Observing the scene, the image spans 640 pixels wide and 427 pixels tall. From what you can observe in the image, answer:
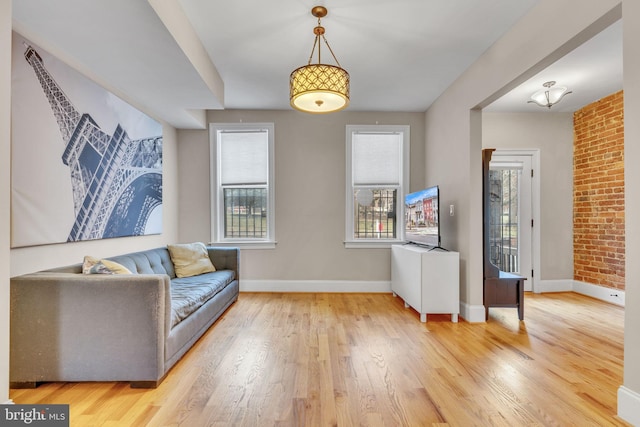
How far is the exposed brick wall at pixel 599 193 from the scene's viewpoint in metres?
4.26

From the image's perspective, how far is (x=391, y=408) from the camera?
1.91 meters

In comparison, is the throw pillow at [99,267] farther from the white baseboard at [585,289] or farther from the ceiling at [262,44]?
the white baseboard at [585,289]

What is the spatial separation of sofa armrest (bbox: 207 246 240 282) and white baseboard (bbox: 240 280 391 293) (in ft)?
1.82

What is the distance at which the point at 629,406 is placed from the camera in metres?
1.77

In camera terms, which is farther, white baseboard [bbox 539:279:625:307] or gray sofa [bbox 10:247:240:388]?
white baseboard [bbox 539:279:625:307]

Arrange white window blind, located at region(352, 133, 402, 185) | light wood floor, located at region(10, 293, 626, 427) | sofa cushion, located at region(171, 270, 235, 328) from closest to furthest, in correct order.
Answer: light wood floor, located at region(10, 293, 626, 427) → sofa cushion, located at region(171, 270, 235, 328) → white window blind, located at region(352, 133, 402, 185)

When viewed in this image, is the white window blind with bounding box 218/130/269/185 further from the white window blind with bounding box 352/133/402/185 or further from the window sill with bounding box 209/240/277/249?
the white window blind with bounding box 352/133/402/185

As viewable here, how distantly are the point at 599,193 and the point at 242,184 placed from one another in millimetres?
5041

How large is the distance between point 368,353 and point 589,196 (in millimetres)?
4231

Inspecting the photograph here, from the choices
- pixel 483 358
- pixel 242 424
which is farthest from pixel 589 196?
pixel 242 424

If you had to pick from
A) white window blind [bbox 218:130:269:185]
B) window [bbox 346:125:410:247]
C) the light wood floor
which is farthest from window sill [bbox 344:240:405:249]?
white window blind [bbox 218:130:269:185]

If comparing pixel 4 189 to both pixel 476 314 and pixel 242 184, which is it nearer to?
pixel 242 184

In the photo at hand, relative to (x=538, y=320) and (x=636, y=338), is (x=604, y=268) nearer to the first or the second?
(x=538, y=320)

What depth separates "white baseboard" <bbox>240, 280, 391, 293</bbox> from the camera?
16.0 ft
